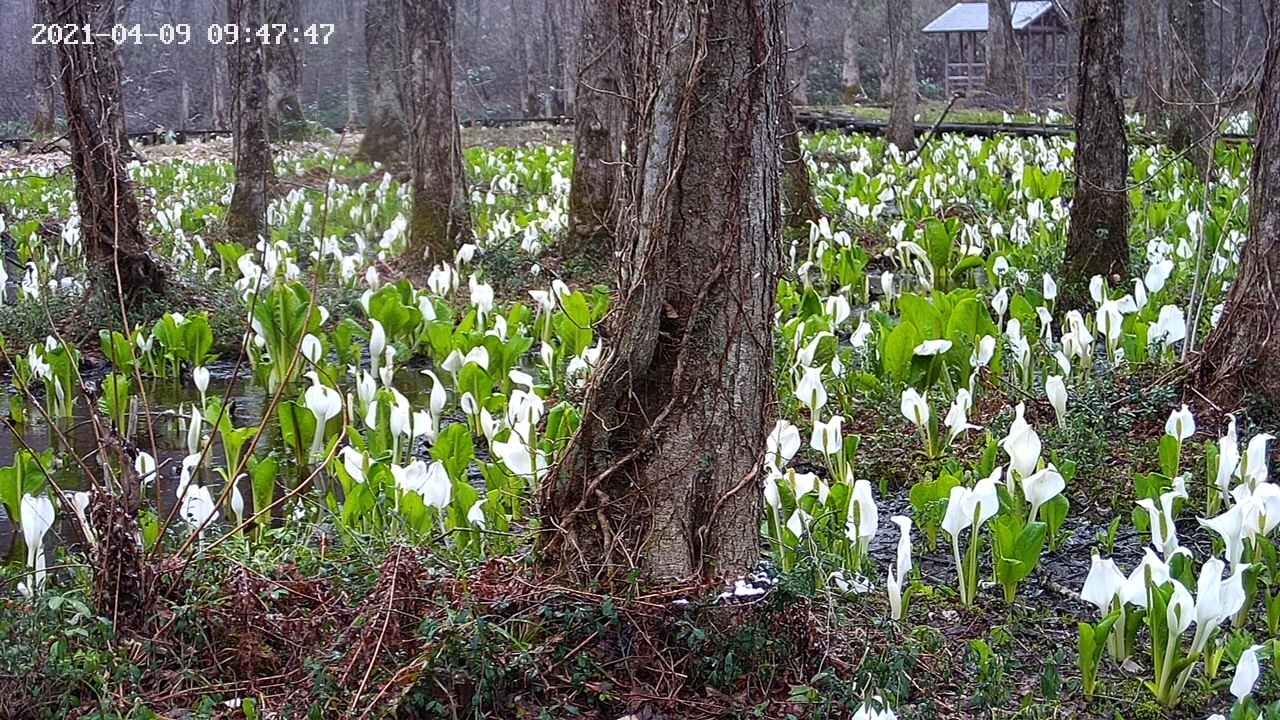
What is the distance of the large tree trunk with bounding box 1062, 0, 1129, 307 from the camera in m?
7.39

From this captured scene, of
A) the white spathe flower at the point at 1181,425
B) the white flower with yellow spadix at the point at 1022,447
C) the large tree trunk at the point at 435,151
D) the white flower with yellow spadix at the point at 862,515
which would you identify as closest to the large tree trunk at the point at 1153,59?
the large tree trunk at the point at 435,151

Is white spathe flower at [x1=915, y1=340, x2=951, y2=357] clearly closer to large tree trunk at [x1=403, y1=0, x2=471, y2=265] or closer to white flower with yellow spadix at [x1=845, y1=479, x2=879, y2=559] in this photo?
white flower with yellow spadix at [x1=845, y1=479, x2=879, y2=559]

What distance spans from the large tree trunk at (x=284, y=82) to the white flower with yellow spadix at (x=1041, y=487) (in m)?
14.7

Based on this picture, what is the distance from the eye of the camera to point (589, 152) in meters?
10.6

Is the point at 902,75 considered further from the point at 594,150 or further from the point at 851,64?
the point at 851,64

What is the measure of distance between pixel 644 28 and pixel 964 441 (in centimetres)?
274

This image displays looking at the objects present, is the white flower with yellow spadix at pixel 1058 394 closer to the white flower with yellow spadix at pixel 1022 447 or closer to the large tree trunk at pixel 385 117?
the white flower with yellow spadix at pixel 1022 447

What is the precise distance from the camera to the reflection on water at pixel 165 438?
200 inches

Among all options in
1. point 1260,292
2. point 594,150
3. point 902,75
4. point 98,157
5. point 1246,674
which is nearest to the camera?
point 1246,674

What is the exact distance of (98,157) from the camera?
731 cm

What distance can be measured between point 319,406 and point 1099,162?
16.0 feet

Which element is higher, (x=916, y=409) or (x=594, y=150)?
(x=594, y=150)

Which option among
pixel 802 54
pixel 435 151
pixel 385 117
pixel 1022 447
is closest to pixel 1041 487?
pixel 1022 447

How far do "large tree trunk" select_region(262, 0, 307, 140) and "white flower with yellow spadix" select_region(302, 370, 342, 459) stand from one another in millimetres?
12870
